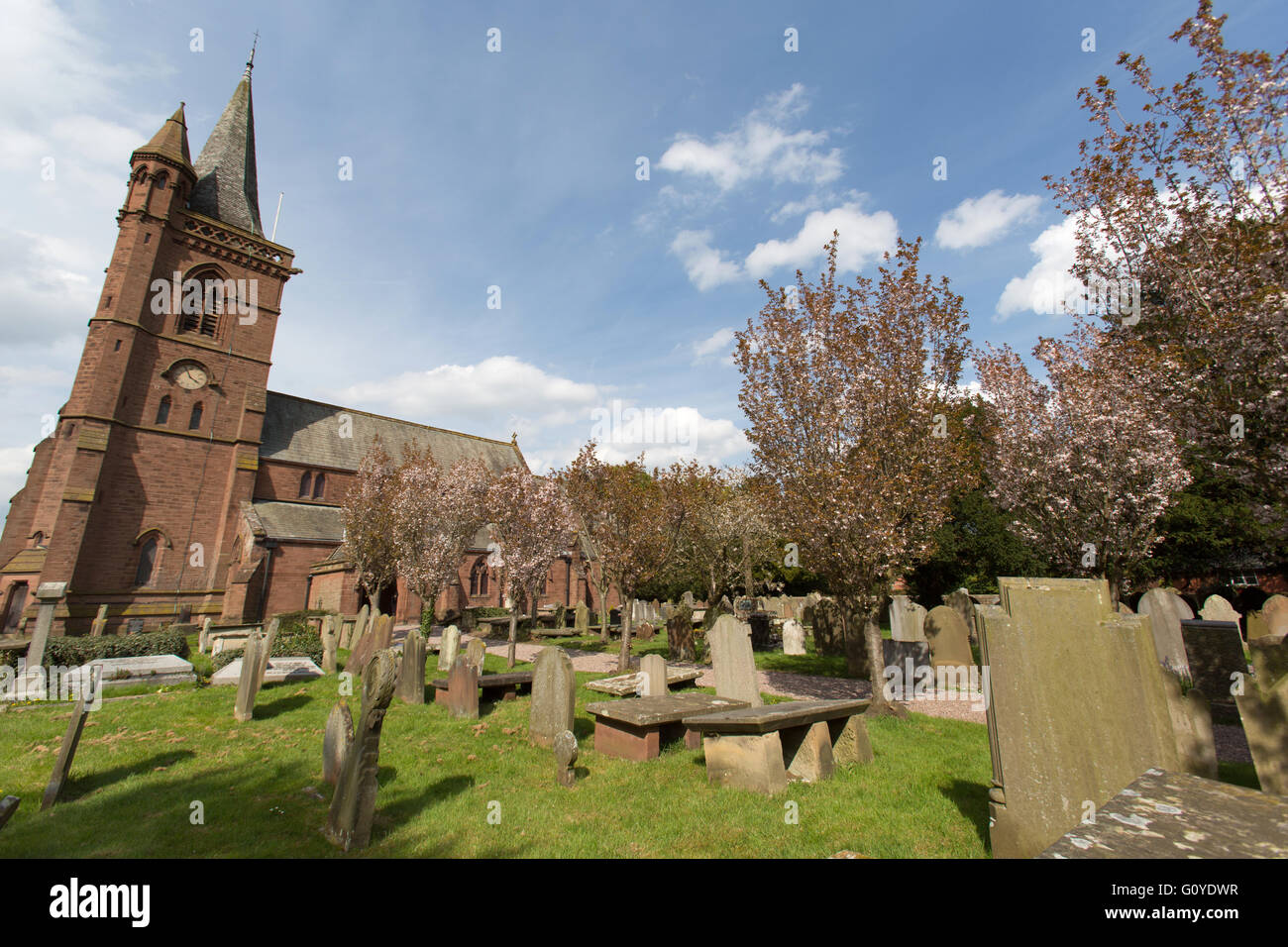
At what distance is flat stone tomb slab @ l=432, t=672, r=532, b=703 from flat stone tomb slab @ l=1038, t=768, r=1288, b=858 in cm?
1017

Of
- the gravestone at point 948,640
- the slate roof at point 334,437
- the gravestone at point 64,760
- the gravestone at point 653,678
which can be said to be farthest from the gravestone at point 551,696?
the slate roof at point 334,437

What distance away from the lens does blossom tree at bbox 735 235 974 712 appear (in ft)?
32.6

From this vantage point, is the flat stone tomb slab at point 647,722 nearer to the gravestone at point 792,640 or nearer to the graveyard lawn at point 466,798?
Result: the graveyard lawn at point 466,798

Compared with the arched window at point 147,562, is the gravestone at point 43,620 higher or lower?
lower

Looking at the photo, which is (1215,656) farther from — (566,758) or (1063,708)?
(566,758)

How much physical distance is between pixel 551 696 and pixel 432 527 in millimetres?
13951

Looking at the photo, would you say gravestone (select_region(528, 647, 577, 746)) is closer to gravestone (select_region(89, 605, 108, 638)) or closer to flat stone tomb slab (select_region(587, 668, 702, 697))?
flat stone tomb slab (select_region(587, 668, 702, 697))

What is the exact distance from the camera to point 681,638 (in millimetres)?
17766

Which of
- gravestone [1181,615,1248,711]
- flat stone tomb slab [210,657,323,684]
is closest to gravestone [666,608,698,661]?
flat stone tomb slab [210,657,323,684]

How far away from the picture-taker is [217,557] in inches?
1049

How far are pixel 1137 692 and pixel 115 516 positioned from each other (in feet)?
112

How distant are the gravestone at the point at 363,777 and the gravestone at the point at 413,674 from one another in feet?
20.8

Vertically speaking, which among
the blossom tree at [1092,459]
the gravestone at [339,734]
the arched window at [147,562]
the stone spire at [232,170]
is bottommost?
the gravestone at [339,734]

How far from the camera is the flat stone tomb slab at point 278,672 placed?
13.2 metres
